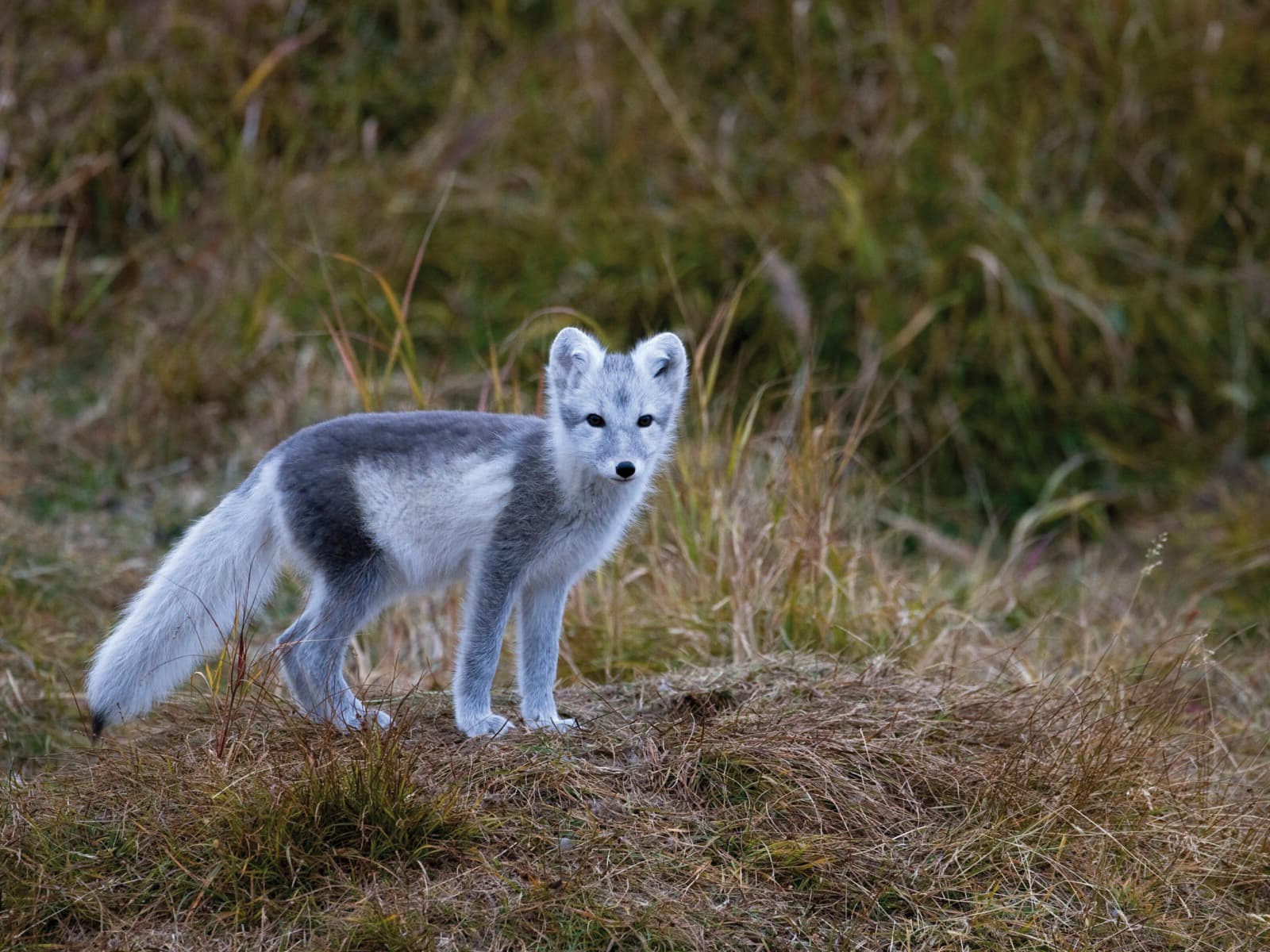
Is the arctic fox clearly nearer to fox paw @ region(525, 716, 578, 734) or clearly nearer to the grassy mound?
fox paw @ region(525, 716, 578, 734)

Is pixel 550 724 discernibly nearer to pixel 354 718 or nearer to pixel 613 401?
pixel 354 718

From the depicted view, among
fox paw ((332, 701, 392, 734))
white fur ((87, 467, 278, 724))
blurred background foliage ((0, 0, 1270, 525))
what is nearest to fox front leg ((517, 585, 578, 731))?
fox paw ((332, 701, 392, 734))

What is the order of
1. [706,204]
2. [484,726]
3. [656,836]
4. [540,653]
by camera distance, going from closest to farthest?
[656,836] < [484,726] < [540,653] < [706,204]

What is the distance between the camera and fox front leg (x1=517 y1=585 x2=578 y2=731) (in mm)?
3650

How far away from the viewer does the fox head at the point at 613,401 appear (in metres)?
3.45

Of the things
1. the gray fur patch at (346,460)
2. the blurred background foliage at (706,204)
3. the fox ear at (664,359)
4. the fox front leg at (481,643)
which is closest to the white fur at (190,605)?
the gray fur patch at (346,460)

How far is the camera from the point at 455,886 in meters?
2.96

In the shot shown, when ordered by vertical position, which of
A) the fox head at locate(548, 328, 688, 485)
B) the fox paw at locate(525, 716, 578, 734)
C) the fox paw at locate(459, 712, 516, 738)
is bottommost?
the fox paw at locate(525, 716, 578, 734)

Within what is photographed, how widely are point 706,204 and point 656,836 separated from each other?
493 cm

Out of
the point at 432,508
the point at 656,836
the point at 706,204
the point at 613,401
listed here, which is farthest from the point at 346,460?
the point at 706,204

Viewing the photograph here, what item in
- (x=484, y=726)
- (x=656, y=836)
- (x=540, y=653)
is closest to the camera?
(x=656, y=836)

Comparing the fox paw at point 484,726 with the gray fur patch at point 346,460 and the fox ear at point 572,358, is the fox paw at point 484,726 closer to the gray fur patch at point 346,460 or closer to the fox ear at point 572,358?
the gray fur patch at point 346,460

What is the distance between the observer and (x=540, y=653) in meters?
3.69

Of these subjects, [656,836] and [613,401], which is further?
[613,401]
